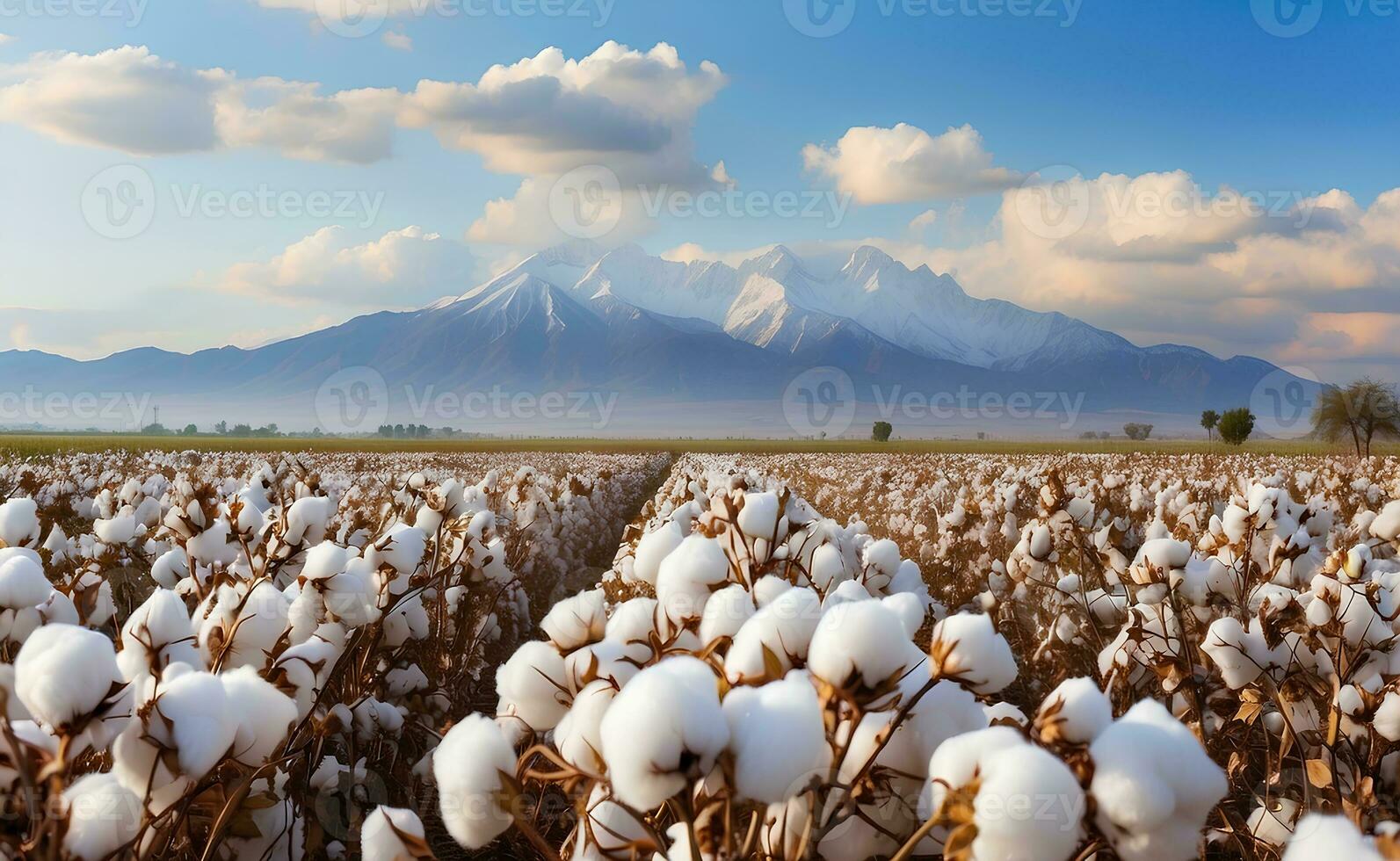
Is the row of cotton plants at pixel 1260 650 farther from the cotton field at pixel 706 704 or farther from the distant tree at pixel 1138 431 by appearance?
the distant tree at pixel 1138 431

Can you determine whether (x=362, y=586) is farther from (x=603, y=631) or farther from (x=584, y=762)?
(x=584, y=762)

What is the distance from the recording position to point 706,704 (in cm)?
99

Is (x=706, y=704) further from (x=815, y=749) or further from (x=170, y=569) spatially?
(x=170, y=569)

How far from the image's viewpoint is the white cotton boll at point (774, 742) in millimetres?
1016

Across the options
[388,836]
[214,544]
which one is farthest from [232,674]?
[214,544]

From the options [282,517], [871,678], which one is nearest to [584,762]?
[871,678]

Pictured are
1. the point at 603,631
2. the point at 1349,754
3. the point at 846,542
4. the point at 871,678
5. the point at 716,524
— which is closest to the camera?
the point at 871,678

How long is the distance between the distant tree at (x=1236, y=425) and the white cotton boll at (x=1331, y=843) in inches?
4461

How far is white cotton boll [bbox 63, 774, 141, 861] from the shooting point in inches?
49.8

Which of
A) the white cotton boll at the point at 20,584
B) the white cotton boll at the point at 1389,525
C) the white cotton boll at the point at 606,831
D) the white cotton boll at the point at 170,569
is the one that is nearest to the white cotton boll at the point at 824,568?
the white cotton boll at the point at 606,831

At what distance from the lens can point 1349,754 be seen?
245 cm

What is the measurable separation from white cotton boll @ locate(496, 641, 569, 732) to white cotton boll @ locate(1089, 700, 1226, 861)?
798 millimetres

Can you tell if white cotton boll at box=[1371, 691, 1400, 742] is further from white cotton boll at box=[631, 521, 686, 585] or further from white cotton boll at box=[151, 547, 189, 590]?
white cotton boll at box=[151, 547, 189, 590]

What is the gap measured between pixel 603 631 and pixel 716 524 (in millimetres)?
677
